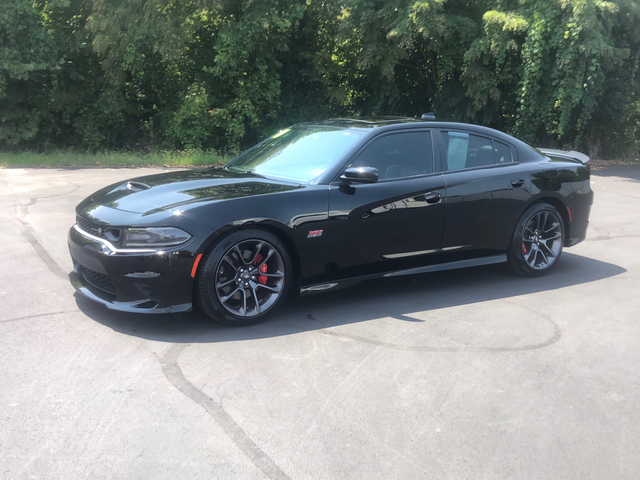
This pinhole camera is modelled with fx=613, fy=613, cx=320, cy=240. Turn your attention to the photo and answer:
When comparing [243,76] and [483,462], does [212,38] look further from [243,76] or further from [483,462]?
[483,462]

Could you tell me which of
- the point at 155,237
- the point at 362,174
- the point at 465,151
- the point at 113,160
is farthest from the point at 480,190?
the point at 113,160

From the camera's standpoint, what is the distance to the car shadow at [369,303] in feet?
14.9

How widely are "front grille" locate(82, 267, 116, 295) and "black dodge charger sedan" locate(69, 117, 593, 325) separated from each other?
0.02 metres

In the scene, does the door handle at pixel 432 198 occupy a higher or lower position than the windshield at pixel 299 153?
lower

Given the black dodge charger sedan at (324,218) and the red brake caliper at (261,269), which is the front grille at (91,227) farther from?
the red brake caliper at (261,269)

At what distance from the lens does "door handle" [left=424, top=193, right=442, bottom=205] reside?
5422mm

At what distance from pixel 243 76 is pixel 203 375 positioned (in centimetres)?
1706

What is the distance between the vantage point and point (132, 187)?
200 inches

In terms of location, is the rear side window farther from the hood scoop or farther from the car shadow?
the hood scoop

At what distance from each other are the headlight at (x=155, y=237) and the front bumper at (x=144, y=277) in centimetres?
5

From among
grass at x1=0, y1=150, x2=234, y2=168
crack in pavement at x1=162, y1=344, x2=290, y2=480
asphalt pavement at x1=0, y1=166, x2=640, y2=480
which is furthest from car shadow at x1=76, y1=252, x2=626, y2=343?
grass at x1=0, y1=150, x2=234, y2=168

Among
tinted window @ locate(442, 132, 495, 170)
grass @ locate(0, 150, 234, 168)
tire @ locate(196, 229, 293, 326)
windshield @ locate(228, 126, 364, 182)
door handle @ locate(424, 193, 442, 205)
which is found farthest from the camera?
grass @ locate(0, 150, 234, 168)

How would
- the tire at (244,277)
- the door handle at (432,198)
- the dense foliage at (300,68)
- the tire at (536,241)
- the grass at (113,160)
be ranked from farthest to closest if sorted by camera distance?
the dense foliage at (300,68), the grass at (113,160), the tire at (536,241), the door handle at (432,198), the tire at (244,277)

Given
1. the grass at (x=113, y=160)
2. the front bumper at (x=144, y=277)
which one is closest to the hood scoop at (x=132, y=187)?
the front bumper at (x=144, y=277)
